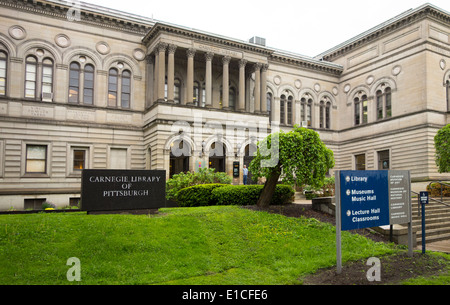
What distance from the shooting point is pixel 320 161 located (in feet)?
50.9

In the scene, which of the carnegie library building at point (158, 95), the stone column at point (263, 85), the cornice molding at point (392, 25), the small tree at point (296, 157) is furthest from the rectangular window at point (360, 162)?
the small tree at point (296, 157)

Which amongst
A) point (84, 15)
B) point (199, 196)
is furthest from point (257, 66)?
point (199, 196)

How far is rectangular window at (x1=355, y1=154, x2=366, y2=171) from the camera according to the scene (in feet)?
132

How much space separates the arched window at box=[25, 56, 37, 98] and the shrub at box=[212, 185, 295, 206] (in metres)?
19.4

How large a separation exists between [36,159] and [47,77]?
22.2 ft

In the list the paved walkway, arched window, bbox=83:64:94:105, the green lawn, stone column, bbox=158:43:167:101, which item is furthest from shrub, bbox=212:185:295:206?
arched window, bbox=83:64:94:105

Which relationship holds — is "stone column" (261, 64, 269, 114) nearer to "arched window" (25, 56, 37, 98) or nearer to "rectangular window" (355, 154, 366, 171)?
"rectangular window" (355, 154, 366, 171)

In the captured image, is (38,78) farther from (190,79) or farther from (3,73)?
(190,79)

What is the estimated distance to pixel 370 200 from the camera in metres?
9.75

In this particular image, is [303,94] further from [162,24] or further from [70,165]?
[70,165]

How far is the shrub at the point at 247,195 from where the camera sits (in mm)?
17703
